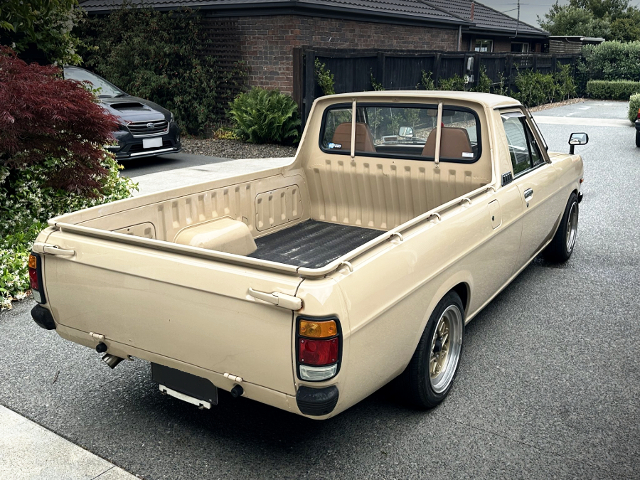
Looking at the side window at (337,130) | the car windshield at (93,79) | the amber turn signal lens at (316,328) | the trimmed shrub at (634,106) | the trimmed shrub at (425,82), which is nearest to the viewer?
the amber turn signal lens at (316,328)

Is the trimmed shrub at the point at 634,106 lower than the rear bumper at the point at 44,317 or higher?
higher

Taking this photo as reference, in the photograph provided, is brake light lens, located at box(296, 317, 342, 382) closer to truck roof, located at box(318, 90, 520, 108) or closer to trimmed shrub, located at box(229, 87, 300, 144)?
truck roof, located at box(318, 90, 520, 108)

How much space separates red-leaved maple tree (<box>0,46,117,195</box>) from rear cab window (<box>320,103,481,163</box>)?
255 centimetres

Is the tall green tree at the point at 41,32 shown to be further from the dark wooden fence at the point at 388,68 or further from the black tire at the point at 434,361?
the dark wooden fence at the point at 388,68

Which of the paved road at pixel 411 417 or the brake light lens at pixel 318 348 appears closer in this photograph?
the brake light lens at pixel 318 348

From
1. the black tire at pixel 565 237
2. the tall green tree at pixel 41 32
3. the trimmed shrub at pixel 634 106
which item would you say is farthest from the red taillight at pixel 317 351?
the trimmed shrub at pixel 634 106

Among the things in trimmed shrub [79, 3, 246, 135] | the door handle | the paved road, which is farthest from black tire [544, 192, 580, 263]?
trimmed shrub [79, 3, 246, 135]

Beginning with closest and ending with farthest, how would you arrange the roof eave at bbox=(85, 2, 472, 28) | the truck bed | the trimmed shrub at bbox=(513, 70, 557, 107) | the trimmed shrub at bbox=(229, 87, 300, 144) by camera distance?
the truck bed
the trimmed shrub at bbox=(229, 87, 300, 144)
the roof eave at bbox=(85, 2, 472, 28)
the trimmed shrub at bbox=(513, 70, 557, 107)

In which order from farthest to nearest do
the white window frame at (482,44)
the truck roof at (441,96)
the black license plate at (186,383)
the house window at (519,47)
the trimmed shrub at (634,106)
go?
1. the house window at (519,47)
2. the white window frame at (482,44)
3. the trimmed shrub at (634,106)
4. the truck roof at (441,96)
5. the black license plate at (186,383)

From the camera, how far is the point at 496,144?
4602mm

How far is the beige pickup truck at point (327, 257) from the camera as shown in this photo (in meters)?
2.79

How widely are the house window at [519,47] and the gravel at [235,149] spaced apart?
22483mm

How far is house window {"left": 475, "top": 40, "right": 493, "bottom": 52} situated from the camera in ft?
94.2

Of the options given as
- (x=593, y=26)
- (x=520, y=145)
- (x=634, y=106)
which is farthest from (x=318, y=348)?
(x=593, y=26)
